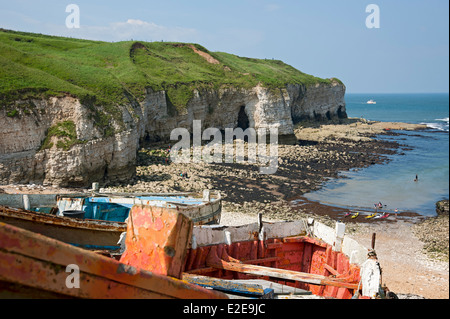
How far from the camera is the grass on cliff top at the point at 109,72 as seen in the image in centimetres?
3130

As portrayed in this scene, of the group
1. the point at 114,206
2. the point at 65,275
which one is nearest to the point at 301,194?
the point at 114,206

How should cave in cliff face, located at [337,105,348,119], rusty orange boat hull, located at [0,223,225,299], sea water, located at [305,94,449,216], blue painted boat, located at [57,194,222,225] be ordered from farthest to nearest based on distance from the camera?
cave in cliff face, located at [337,105,348,119]
sea water, located at [305,94,449,216]
blue painted boat, located at [57,194,222,225]
rusty orange boat hull, located at [0,223,225,299]

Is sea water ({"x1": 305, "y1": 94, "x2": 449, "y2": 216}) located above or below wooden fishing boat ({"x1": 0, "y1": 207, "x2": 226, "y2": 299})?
below

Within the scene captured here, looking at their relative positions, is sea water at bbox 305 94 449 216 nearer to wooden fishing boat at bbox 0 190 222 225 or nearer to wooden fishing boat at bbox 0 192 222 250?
wooden fishing boat at bbox 0 190 222 225

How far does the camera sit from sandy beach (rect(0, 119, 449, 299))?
2164 cm

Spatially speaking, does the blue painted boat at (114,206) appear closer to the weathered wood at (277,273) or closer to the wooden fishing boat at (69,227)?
the wooden fishing boat at (69,227)

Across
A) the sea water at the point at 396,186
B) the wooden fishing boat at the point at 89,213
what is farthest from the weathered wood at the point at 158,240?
the sea water at the point at 396,186

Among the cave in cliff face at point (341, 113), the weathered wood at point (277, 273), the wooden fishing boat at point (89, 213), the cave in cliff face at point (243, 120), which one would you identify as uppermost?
the cave in cliff face at point (341, 113)

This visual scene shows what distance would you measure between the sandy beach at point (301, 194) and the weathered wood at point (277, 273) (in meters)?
9.43

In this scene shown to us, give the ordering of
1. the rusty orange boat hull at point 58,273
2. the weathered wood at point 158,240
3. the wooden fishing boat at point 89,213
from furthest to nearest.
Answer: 1. the wooden fishing boat at point 89,213
2. the weathered wood at point 158,240
3. the rusty orange boat hull at point 58,273

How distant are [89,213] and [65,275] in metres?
14.1

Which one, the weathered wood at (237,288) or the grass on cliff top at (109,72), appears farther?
the grass on cliff top at (109,72)

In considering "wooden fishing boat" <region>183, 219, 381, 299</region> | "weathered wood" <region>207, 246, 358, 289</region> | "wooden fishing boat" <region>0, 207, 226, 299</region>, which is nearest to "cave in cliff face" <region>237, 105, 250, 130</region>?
"wooden fishing boat" <region>183, 219, 381, 299</region>
